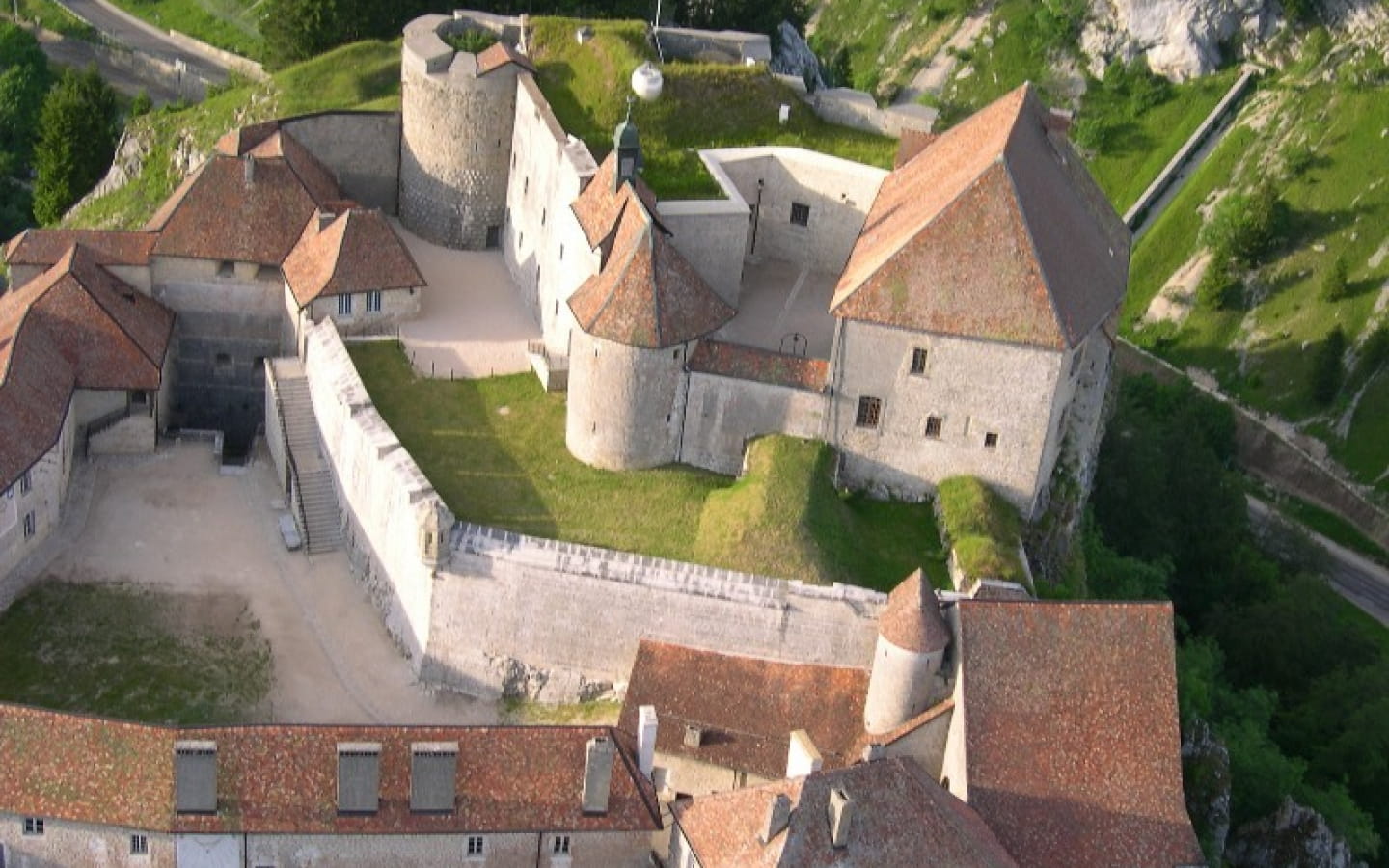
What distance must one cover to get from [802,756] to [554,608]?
11.9m

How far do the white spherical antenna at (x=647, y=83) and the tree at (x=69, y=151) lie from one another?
113 feet

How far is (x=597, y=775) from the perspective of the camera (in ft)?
160

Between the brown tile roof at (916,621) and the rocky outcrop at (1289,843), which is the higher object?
the brown tile roof at (916,621)

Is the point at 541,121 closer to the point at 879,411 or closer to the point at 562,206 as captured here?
the point at 562,206

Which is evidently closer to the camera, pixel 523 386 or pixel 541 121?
pixel 523 386

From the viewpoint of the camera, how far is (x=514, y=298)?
250ft

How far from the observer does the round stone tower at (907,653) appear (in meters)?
53.2

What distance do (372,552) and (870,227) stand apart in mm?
20988

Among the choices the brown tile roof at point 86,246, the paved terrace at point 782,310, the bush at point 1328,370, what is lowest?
the bush at point 1328,370

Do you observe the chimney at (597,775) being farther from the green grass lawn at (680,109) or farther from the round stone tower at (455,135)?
the round stone tower at (455,135)

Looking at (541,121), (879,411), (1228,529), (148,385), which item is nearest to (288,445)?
(148,385)

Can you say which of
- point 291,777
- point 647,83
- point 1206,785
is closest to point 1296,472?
point 1206,785

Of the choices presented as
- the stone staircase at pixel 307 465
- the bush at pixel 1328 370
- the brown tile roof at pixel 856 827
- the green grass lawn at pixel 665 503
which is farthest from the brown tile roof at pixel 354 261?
the bush at pixel 1328 370

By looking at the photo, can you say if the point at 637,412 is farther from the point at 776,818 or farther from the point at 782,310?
the point at 776,818
